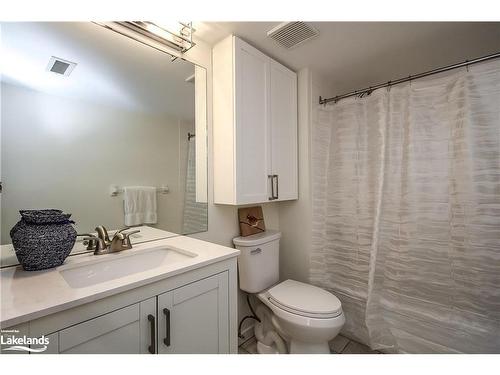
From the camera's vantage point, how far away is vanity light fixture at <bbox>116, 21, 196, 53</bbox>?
1.15 m

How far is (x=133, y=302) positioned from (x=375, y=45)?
197 cm

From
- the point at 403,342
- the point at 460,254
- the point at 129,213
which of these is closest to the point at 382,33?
the point at 460,254

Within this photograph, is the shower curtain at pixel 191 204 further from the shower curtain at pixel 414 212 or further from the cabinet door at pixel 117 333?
the shower curtain at pixel 414 212

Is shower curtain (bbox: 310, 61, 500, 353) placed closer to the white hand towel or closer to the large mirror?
the large mirror

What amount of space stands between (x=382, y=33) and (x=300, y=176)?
104cm

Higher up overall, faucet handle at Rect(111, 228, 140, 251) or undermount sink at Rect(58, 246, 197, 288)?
faucet handle at Rect(111, 228, 140, 251)

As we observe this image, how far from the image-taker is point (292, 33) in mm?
1354

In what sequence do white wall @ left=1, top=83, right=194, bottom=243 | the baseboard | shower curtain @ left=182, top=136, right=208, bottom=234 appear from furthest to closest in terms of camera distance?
the baseboard
shower curtain @ left=182, top=136, right=208, bottom=234
white wall @ left=1, top=83, right=194, bottom=243

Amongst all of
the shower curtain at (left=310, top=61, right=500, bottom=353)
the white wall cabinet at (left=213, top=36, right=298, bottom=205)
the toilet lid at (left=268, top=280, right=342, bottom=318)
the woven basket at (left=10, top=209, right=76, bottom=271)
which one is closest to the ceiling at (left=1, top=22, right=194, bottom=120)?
the white wall cabinet at (left=213, top=36, right=298, bottom=205)

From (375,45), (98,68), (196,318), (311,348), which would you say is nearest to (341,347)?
(311,348)

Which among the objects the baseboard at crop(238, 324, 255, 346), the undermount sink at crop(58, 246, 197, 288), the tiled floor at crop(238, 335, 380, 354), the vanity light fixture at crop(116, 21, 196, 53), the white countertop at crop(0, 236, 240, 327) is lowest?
the tiled floor at crop(238, 335, 380, 354)

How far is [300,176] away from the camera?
71.6 inches

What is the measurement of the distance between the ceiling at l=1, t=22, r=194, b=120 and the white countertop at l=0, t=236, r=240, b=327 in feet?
2.40
